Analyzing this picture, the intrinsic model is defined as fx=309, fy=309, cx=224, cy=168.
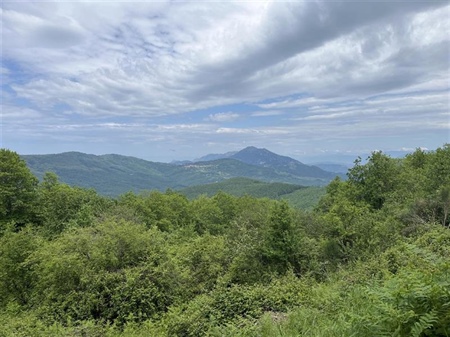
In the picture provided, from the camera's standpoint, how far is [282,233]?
20406mm

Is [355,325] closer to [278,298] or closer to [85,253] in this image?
[278,298]

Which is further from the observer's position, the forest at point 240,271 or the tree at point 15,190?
the tree at point 15,190

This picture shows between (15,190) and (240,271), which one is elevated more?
(15,190)

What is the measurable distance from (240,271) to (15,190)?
27.2m

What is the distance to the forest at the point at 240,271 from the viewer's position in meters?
5.38

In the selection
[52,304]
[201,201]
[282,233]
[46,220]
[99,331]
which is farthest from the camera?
[201,201]

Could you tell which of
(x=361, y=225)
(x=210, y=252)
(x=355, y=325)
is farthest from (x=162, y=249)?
(x=355, y=325)

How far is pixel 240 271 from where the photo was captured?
19.7 metres

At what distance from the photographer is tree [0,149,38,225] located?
31672 millimetres

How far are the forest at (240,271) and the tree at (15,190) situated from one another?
4.9 inches

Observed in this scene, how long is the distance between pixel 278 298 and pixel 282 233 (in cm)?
824

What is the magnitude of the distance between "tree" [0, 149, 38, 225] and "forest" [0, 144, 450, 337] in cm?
13

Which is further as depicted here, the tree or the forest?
the tree

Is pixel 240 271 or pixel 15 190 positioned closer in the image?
pixel 240 271
